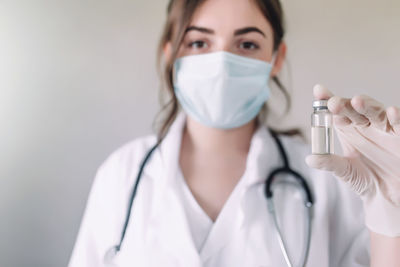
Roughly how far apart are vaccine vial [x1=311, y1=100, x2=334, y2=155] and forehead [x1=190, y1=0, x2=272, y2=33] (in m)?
0.35

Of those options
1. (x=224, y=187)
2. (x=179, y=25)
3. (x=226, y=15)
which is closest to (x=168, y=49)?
(x=179, y=25)

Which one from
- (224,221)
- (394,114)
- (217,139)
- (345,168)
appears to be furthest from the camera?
(217,139)

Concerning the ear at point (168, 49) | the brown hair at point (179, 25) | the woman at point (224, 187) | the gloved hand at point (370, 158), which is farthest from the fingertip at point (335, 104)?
the ear at point (168, 49)

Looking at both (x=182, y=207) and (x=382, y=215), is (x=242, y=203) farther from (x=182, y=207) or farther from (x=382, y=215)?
(x=382, y=215)

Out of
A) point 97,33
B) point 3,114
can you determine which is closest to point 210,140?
point 97,33

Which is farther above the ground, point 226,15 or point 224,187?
point 226,15

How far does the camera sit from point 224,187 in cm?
87

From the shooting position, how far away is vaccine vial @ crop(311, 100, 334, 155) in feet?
1.85

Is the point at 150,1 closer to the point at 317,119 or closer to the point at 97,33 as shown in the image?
the point at 97,33

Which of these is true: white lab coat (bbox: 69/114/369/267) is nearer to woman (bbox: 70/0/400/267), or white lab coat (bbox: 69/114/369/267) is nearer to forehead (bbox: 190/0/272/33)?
woman (bbox: 70/0/400/267)

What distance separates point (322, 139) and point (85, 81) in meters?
0.79

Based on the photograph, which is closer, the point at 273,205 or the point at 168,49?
the point at 273,205

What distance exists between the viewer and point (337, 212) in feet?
2.81

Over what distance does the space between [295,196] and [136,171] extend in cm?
46
